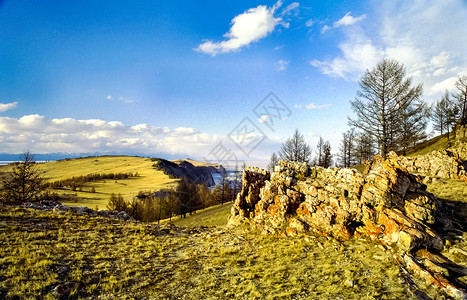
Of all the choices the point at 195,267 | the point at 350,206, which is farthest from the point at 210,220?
the point at 350,206

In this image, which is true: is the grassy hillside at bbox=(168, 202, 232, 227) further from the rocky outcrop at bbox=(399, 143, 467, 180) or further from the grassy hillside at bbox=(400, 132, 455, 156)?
the grassy hillside at bbox=(400, 132, 455, 156)

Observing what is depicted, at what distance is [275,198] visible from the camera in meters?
15.6

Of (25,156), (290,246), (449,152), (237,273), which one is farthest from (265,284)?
(25,156)

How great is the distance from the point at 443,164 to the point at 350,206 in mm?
17176

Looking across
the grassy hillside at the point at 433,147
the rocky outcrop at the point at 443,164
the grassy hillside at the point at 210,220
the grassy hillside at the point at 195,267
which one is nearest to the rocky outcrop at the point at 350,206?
the grassy hillside at the point at 195,267

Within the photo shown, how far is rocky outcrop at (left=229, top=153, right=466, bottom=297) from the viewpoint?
1055cm

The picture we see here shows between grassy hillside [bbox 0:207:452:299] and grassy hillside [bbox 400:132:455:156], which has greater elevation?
grassy hillside [bbox 400:132:455:156]

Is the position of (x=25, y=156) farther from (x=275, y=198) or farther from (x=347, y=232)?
(x=347, y=232)

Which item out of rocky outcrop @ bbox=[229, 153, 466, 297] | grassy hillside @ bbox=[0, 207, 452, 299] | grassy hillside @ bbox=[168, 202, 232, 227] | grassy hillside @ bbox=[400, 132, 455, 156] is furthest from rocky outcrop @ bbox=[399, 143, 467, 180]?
grassy hillside @ bbox=[168, 202, 232, 227]

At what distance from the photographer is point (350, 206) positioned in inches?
500

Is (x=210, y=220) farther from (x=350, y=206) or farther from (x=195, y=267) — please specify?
(x=350, y=206)

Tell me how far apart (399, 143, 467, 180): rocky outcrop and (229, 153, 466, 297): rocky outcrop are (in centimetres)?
929

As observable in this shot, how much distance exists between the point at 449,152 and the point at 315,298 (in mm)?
27260

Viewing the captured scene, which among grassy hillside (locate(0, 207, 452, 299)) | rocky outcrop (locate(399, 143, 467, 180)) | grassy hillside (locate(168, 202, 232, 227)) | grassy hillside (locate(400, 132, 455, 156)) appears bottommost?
grassy hillside (locate(168, 202, 232, 227))
